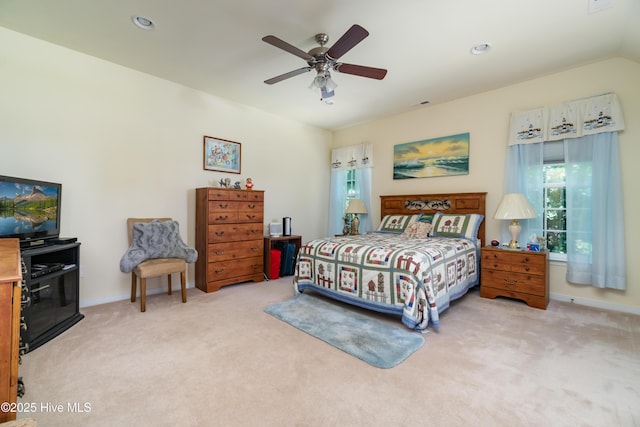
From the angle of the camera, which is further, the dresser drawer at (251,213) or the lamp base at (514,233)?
the dresser drawer at (251,213)

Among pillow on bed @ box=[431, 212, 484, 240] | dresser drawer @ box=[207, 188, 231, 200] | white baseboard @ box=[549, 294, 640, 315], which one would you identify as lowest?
white baseboard @ box=[549, 294, 640, 315]

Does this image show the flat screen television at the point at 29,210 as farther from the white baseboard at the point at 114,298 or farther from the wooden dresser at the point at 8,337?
the wooden dresser at the point at 8,337

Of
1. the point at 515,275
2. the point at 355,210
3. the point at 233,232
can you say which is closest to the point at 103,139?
the point at 233,232

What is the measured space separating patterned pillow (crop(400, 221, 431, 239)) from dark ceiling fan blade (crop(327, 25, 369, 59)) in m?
2.52

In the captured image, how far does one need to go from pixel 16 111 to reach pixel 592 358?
5386mm

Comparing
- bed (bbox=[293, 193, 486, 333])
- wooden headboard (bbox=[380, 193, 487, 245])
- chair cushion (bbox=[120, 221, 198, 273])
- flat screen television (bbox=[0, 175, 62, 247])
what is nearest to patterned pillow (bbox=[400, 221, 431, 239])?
bed (bbox=[293, 193, 486, 333])

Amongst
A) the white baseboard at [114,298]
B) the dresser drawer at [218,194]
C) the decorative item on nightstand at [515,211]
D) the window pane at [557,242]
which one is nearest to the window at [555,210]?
the window pane at [557,242]

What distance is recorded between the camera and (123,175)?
11.2 feet

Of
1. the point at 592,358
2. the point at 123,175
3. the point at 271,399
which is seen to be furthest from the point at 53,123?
the point at 592,358

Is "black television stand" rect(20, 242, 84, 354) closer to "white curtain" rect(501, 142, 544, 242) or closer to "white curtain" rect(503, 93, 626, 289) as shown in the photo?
"white curtain" rect(501, 142, 544, 242)

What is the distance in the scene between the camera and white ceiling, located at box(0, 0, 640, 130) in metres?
2.32

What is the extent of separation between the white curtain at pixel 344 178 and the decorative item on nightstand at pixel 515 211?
2.25 metres

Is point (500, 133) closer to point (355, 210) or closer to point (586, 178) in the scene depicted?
point (586, 178)

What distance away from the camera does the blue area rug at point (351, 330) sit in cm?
217
